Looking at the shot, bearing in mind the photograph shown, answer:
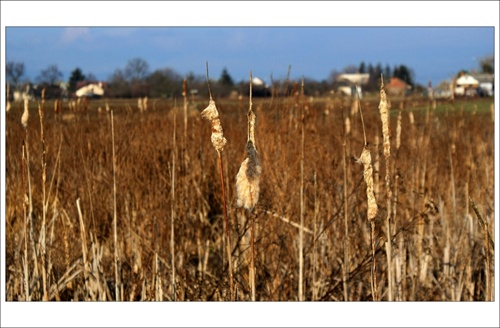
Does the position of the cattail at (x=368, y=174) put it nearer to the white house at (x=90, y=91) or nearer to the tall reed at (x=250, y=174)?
the tall reed at (x=250, y=174)

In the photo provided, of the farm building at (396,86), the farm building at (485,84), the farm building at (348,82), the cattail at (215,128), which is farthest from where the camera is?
the farm building at (485,84)

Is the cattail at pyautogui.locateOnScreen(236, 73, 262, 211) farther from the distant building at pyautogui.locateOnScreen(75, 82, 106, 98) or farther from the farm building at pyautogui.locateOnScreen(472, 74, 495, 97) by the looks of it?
the farm building at pyautogui.locateOnScreen(472, 74, 495, 97)

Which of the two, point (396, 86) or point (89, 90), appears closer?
point (89, 90)

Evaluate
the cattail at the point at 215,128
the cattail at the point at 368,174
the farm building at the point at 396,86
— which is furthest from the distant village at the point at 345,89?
the cattail at the point at 215,128

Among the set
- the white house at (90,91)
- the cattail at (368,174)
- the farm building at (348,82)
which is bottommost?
the cattail at (368,174)

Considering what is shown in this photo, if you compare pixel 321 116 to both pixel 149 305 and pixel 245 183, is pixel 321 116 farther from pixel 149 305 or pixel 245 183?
pixel 245 183

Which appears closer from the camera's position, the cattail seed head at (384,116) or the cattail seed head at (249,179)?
the cattail seed head at (249,179)

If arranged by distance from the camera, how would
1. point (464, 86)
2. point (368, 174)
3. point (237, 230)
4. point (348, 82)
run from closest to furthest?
point (368, 174)
point (237, 230)
point (348, 82)
point (464, 86)

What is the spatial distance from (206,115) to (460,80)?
4097 mm

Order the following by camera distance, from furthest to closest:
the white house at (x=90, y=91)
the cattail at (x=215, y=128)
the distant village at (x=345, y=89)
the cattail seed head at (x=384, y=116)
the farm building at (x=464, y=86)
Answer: the white house at (x=90, y=91), the farm building at (x=464, y=86), the distant village at (x=345, y=89), the cattail seed head at (x=384, y=116), the cattail at (x=215, y=128)

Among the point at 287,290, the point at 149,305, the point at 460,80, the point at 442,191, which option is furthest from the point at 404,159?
the point at 149,305

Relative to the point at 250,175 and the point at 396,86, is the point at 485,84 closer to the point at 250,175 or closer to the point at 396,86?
the point at 396,86

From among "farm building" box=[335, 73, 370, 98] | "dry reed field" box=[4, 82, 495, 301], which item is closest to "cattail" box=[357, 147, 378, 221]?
"dry reed field" box=[4, 82, 495, 301]

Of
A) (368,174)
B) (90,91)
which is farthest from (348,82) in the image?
(368,174)
